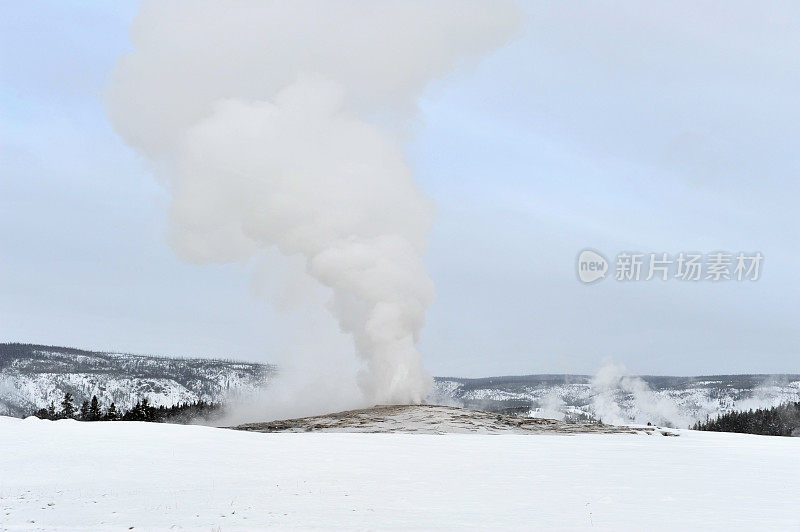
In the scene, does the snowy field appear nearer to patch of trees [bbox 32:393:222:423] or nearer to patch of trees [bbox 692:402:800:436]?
patch of trees [bbox 32:393:222:423]

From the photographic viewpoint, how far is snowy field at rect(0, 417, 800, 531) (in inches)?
713

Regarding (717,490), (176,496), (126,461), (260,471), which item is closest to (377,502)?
(176,496)

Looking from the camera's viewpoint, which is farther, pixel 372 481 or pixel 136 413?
pixel 136 413

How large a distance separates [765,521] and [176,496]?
16.2 m

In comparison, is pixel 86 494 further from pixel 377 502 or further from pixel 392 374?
pixel 392 374

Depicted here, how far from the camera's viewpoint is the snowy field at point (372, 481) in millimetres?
18109

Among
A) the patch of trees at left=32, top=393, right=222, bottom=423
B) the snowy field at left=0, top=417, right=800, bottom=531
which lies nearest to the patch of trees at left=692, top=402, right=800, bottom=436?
the patch of trees at left=32, top=393, right=222, bottom=423

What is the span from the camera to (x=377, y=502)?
66.4ft

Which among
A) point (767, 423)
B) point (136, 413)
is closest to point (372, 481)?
point (136, 413)

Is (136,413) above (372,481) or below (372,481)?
below

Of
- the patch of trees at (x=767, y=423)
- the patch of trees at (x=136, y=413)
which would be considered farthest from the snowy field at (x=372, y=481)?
the patch of trees at (x=767, y=423)

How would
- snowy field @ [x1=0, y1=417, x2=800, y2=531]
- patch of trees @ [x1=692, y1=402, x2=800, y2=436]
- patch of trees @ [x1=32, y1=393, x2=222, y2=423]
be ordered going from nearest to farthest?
snowy field @ [x1=0, y1=417, x2=800, y2=531] → patch of trees @ [x1=32, y1=393, x2=222, y2=423] → patch of trees @ [x1=692, y1=402, x2=800, y2=436]

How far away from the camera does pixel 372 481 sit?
24406 mm

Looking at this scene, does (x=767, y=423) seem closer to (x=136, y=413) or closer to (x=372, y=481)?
(x=136, y=413)
